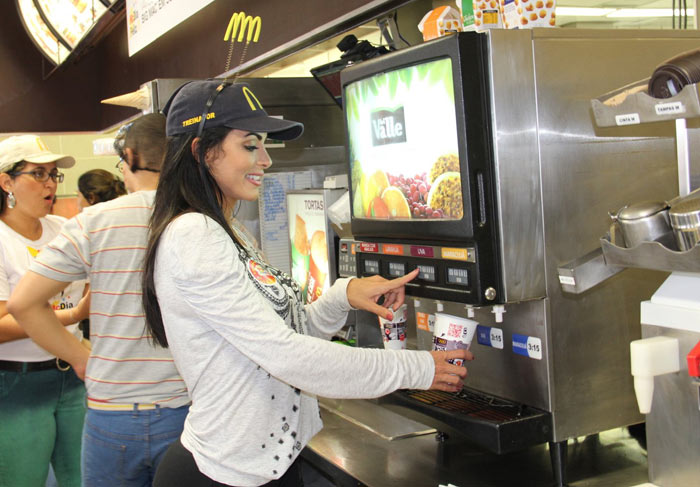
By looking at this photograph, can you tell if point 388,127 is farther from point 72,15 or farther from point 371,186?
point 72,15

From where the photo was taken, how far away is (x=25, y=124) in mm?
8117

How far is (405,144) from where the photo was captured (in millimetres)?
1932

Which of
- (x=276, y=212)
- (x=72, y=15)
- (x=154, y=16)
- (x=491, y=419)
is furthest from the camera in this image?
(x=72, y=15)

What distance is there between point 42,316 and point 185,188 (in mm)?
928

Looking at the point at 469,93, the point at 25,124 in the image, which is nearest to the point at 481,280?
the point at 469,93

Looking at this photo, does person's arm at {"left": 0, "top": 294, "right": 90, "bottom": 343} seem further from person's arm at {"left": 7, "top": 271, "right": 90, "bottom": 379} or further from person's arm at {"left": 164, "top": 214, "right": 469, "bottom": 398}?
person's arm at {"left": 164, "top": 214, "right": 469, "bottom": 398}

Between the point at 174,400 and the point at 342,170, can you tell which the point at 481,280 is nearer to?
the point at 174,400

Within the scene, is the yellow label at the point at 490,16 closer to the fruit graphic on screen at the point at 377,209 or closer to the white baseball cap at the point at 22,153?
the fruit graphic on screen at the point at 377,209

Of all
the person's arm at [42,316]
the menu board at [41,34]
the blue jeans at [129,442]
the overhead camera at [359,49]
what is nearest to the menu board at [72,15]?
the menu board at [41,34]

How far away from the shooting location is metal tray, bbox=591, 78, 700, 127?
4.08ft

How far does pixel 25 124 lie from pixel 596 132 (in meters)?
7.53

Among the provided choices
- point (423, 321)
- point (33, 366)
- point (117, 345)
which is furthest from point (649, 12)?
point (33, 366)

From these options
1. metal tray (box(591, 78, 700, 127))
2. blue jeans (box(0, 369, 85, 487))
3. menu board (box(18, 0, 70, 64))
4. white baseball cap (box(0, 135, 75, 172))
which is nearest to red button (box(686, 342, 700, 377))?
metal tray (box(591, 78, 700, 127))

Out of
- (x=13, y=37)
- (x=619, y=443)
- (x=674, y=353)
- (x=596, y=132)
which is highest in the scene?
(x=13, y=37)
